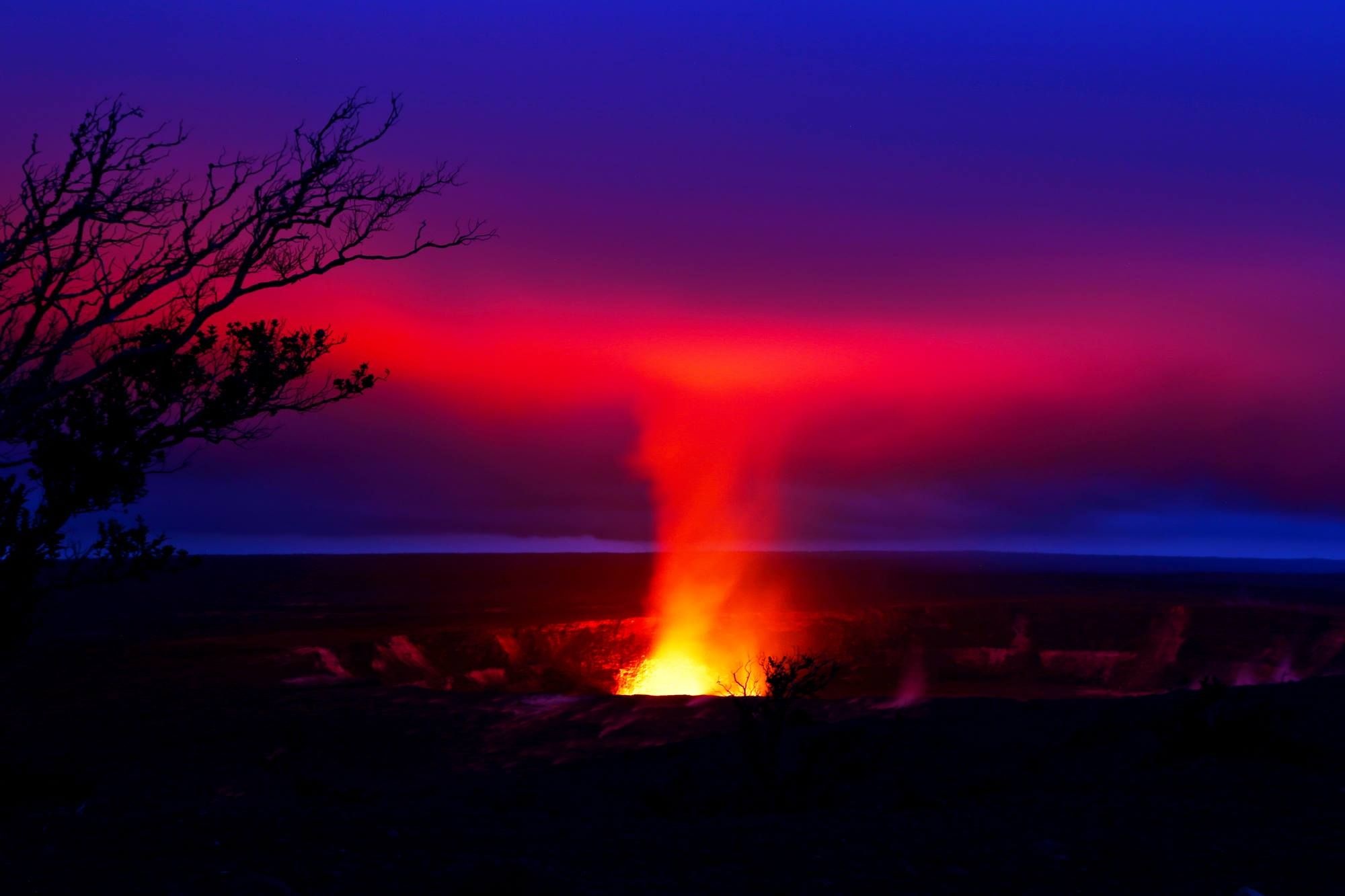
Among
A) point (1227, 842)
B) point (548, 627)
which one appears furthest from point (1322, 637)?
point (1227, 842)

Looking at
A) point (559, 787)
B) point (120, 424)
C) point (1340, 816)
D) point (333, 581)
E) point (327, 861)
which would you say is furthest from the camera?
point (333, 581)

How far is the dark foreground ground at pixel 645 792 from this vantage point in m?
7.07

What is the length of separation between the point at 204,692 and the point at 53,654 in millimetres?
12818

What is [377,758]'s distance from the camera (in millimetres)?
19875

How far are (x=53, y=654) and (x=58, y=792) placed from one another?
24759mm

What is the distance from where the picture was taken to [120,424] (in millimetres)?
12227

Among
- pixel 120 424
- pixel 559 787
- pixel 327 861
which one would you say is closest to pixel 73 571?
pixel 120 424

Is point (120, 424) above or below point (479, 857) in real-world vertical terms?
above

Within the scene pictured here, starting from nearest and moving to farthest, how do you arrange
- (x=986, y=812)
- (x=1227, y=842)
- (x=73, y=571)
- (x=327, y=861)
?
(x=327, y=861), (x=1227, y=842), (x=986, y=812), (x=73, y=571)

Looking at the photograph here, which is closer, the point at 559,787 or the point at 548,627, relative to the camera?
the point at 559,787

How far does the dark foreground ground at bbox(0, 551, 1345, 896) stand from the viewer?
278 inches

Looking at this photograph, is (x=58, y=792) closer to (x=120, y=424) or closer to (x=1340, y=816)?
(x=120, y=424)

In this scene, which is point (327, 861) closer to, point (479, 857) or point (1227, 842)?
point (479, 857)

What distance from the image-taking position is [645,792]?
602 inches
